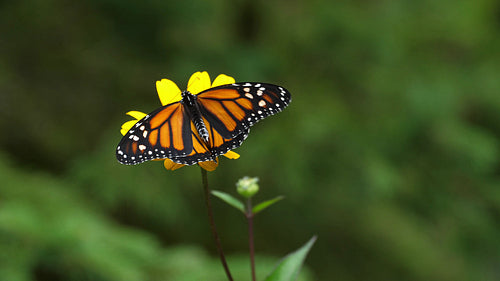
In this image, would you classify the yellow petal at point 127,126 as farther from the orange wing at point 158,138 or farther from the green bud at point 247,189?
the green bud at point 247,189

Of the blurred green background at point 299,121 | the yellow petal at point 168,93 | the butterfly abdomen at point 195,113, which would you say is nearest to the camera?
the butterfly abdomen at point 195,113

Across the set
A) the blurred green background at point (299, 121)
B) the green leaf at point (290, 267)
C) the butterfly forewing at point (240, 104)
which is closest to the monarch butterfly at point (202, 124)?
the butterfly forewing at point (240, 104)

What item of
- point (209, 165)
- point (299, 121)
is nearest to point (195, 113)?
point (209, 165)

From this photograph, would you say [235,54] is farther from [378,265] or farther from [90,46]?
[378,265]

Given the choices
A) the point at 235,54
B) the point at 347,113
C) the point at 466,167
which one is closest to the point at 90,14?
the point at 235,54

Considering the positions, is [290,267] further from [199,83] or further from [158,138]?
[199,83]
